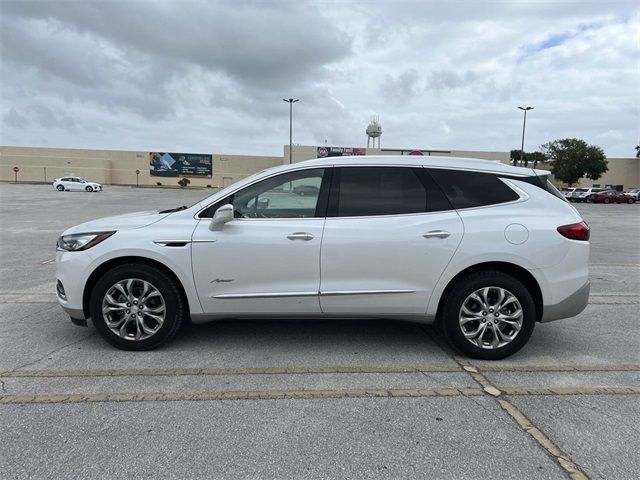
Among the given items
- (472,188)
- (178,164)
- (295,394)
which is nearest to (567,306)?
(472,188)

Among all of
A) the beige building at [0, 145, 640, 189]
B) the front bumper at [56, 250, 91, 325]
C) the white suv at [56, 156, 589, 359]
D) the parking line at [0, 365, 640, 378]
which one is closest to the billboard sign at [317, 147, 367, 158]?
the beige building at [0, 145, 640, 189]

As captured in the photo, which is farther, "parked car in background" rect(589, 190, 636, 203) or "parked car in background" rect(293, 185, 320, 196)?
"parked car in background" rect(589, 190, 636, 203)

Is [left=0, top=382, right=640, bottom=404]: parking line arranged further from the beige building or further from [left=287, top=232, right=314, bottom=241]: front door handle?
the beige building

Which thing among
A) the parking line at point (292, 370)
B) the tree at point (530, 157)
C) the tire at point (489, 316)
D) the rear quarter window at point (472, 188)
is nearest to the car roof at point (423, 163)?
the rear quarter window at point (472, 188)

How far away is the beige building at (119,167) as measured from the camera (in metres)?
71.6

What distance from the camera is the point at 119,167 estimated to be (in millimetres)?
75000

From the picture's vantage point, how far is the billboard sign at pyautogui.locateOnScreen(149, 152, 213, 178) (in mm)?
74125

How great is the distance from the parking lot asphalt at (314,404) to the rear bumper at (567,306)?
1.39 ft

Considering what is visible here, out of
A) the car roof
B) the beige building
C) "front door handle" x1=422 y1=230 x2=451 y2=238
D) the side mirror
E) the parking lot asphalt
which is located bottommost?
the parking lot asphalt

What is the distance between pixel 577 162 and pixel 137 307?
238ft

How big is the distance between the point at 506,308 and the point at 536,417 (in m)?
1.11

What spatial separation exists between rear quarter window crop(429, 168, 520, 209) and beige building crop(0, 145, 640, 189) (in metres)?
66.3

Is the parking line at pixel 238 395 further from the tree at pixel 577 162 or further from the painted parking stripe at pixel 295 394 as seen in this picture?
the tree at pixel 577 162

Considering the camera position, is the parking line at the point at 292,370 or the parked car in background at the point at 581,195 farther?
the parked car in background at the point at 581,195
